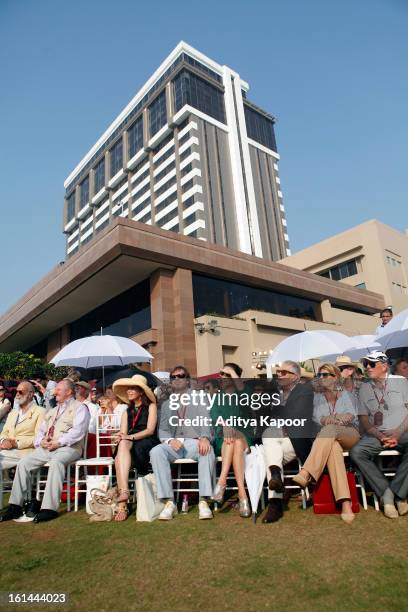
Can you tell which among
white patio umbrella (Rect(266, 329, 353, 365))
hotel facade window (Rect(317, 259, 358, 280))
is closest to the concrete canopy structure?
hotel facade window (Rect(317, 259, 358, 280))

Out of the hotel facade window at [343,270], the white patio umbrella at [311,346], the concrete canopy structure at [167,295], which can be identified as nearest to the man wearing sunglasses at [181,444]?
the white patio umbrella at [311,346]

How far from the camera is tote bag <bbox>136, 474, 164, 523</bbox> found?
14.8 feet

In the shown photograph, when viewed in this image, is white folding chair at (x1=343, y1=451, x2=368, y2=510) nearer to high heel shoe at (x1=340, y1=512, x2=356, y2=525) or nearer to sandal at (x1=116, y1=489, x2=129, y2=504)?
high heel shoe at (x1=340, y1=512, x2=356, y2=525)

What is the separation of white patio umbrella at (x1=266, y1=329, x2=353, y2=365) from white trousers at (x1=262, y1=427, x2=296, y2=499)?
14.4 feet

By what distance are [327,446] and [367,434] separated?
66 centimetres

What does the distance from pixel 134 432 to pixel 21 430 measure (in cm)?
173

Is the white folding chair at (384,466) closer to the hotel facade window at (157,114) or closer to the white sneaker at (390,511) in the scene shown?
the white sneaker at (390,511)

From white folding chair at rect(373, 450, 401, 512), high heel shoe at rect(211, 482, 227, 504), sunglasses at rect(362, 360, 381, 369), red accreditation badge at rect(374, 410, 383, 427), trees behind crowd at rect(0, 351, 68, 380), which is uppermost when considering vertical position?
trees behind crowd at rect(0, 351, 68, 380)

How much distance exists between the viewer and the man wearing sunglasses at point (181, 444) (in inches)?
A: 184

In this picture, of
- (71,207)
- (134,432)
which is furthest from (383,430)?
(71,207)

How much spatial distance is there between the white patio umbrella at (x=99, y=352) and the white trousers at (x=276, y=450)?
18.2 ft

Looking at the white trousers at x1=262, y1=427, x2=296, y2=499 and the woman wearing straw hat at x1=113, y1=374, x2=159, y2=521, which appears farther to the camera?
the woman wearing straw hat at x1=113, y1=374, x2=159, y2=521

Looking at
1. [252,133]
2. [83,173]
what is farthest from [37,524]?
[83,173]

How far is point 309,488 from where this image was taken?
5105 millimetres
